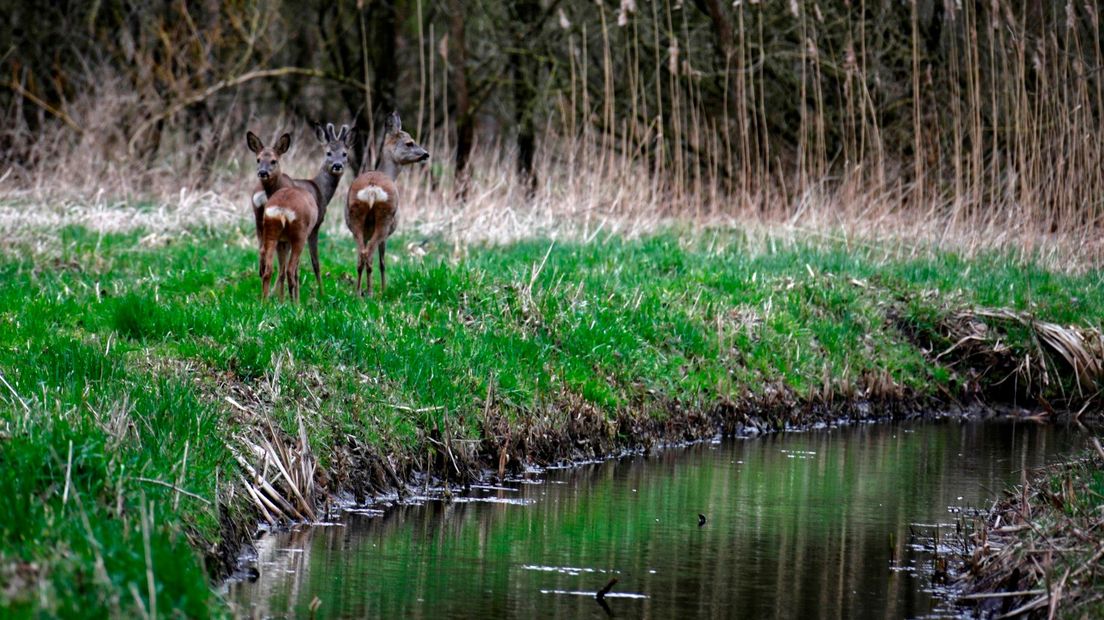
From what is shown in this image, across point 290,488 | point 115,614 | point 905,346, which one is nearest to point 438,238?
point 905,346

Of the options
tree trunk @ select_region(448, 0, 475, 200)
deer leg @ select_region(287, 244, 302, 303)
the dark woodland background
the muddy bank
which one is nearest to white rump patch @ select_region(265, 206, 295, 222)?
deer leg @ select_region(287, 244, 302, 303)

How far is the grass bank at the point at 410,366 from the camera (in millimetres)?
5320

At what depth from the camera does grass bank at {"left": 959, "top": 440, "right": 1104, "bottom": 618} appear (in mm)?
5273

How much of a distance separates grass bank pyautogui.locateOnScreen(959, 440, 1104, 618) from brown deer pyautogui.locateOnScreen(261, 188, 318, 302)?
15.2 ft

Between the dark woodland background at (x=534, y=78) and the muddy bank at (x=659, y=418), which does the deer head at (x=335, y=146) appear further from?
the dark woodland background at (x=534, y=78)

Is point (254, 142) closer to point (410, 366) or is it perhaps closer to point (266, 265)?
point (266, 265)

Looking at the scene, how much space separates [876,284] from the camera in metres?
13.0

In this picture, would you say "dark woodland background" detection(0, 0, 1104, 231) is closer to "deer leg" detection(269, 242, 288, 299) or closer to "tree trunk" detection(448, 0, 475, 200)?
"tree trunk" detection(448, 0, 475, 200)

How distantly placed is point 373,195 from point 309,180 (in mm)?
559

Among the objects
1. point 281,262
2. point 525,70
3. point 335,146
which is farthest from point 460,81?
point 281,262

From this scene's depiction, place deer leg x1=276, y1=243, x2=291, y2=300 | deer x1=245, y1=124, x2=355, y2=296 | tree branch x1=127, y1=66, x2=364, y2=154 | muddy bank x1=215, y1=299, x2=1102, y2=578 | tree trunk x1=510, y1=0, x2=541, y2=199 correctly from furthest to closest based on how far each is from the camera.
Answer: tree trunk x1=510, y1=0, x2=541, y2=199, tree branch x1=127, y1=66, x2=364, y2=154, deer x1=245, y1=124, x2=355, y2=296, deer leg x1=276, y1=243, x2=291, y2=300, muddy bank x1=215, y1=299, x2=1102, y2=578

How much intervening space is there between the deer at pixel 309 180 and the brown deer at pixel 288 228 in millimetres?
135

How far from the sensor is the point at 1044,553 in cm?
562

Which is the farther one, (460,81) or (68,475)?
(460,81)
